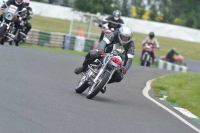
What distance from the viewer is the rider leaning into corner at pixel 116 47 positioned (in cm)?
1237

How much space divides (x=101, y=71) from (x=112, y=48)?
41.7 inches

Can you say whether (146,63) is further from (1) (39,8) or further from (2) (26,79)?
(1) (39,8)

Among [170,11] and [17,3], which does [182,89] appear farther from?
[170,11]

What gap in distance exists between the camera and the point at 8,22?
21234 millimetres

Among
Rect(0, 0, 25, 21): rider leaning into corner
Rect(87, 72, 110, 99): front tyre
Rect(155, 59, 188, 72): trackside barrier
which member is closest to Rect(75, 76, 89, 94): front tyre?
Rect(87, 72, 110, 99): front tyre

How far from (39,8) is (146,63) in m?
24.5

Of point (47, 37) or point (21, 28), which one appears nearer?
point (21, 28)

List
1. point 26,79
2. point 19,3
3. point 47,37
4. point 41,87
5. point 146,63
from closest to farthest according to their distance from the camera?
point 41,87
point 26,79
point 19,3
point 146,63
point 47,37

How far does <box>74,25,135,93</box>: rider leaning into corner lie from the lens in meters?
12.4

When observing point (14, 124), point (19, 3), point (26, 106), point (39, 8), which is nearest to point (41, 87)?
point (26, 106)

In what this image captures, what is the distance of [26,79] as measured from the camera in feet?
43.5

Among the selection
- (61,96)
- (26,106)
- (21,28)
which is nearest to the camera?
(26,106)

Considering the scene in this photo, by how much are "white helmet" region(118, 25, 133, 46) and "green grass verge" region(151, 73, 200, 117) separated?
73.6 inches

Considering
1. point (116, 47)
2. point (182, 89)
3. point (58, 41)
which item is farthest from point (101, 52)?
point (58, 41)
